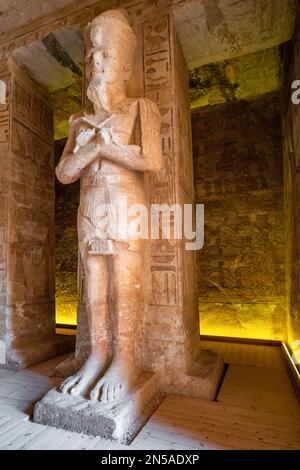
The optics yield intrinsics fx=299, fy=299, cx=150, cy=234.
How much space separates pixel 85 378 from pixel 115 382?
0.25m

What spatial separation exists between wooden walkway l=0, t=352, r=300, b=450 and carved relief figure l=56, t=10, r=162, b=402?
0.35 meters

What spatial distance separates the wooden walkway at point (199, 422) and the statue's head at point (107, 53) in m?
2.29

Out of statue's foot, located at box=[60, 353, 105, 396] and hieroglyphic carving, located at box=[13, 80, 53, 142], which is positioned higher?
hieroglyphic carving, located at box=[13, 80, 53, 142]

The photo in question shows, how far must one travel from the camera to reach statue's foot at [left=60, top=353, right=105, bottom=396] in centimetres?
197

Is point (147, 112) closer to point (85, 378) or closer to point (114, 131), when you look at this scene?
point (114, 131)

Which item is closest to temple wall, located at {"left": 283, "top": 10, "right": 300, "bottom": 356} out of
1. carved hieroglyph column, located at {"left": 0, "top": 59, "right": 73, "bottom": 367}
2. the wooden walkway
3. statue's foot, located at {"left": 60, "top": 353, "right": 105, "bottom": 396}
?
the wooden walkway

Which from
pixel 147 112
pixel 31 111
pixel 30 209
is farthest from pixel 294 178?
pixel 31 111

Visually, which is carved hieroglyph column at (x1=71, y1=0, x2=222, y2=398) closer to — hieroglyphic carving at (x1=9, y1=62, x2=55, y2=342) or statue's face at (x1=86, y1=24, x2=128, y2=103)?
statue's face at (x1=86, y1=24, x2=128, y2=103)

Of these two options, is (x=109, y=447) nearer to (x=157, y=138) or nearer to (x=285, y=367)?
(x=157, y=138)

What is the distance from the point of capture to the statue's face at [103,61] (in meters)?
2.24

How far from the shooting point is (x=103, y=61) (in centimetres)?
225

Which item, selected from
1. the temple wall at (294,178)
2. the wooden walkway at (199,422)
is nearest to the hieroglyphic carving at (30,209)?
the wooden walkway at (199,422)

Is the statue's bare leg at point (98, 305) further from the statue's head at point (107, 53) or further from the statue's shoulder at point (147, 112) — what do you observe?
the statue's head at point (107, 53)
